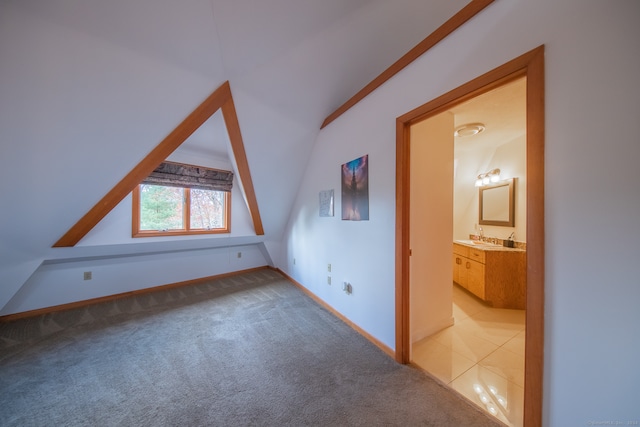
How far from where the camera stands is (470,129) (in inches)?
104

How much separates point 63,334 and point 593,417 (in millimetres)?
4169

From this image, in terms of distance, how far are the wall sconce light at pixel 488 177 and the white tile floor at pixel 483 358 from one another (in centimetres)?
191

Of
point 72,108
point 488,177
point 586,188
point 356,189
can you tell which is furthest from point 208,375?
point 488,177

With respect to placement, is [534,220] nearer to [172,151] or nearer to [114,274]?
[172,151]

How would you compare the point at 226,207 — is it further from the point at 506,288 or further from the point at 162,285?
the point at 506,288

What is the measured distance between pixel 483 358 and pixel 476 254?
61.2 inches

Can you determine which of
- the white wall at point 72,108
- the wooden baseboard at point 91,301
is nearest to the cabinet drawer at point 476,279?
the white wall at point 72,108

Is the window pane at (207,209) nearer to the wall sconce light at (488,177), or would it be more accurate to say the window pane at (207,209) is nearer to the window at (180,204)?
the window at (180,204)

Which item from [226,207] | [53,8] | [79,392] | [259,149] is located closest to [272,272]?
[226,207]

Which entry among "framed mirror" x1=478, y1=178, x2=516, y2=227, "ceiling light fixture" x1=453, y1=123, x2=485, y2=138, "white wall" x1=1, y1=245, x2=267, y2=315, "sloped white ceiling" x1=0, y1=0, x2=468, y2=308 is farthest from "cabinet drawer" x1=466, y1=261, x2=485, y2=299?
"white wall" x1=1, y1=245, x2=267, y2=315

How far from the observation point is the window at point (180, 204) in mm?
3238

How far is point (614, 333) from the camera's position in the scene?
2.84ft

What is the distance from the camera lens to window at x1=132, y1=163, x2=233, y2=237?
324 centimetres

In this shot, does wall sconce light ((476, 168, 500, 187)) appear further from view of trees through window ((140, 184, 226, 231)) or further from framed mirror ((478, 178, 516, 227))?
view of trees through window ((140, 184, 226, 231))
